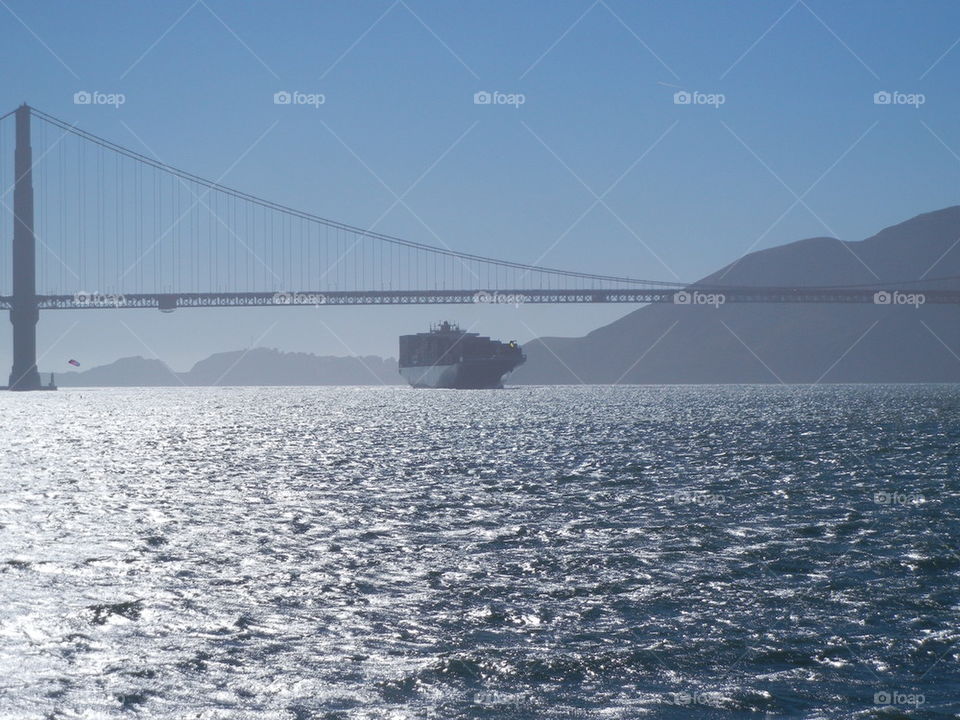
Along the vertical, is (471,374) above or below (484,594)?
above

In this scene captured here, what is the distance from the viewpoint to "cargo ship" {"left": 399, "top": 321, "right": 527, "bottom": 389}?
15338 cm

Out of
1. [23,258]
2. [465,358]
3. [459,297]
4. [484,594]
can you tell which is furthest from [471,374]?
[484,594]

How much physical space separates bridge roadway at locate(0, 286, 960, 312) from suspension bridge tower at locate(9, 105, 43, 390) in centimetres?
195

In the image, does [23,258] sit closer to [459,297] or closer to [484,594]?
[459,297]

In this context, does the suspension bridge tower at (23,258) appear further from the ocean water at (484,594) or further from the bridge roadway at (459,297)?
the ocean water at (484,594)

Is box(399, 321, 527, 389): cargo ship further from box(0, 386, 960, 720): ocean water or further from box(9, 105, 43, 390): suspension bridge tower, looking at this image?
box(0, 386, 960, 720): ocean water

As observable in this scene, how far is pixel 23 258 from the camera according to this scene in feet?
375

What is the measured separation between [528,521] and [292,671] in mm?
11067

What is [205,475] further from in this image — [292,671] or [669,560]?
[292,671]

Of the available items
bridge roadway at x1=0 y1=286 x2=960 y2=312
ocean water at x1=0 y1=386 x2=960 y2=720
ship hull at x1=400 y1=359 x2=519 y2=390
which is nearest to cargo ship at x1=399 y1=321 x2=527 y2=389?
ship hull at x1=400 y1=359 x2=519 y2=390

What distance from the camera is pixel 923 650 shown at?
1125 cm

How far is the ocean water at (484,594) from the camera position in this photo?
32.5 feet

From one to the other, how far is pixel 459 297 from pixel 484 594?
104 m

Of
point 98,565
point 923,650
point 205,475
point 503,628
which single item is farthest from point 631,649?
point 205,475
